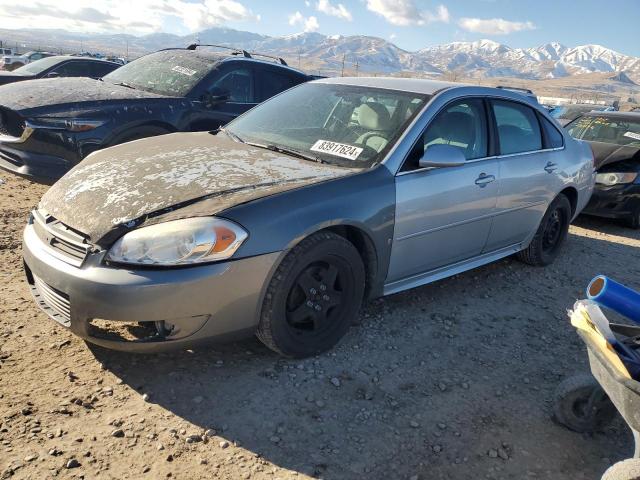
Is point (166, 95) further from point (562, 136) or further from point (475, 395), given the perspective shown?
point (475, 395)

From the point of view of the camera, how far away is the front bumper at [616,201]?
6707mm

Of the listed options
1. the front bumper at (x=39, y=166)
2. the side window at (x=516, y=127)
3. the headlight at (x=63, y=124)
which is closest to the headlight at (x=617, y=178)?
the side window at (x=516, y=127)

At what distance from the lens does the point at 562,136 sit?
4.88m

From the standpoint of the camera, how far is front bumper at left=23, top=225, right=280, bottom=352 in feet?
7.86

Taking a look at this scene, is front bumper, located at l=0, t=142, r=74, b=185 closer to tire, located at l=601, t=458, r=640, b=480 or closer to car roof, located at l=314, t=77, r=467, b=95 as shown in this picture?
car roof, located at l=314, t=77, r=467, b=95

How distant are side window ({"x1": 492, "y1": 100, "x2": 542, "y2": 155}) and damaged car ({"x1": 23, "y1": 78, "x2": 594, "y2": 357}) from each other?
2 cm

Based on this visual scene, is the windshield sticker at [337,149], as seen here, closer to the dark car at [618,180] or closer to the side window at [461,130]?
the side window at [461,130]

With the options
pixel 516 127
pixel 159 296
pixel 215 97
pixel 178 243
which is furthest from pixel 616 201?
pixel 159 296

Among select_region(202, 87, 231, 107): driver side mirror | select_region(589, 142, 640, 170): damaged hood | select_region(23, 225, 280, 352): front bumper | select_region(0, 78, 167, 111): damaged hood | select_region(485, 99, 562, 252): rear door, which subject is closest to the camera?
select_region(23, 225, 280, 352): front bumper

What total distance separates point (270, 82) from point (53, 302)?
456cm

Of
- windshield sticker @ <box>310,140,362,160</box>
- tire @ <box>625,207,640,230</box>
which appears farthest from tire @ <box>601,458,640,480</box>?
tire @ <box>625,207,640,230</box>

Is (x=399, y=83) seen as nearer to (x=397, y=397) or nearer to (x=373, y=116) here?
(x=373, y=116)

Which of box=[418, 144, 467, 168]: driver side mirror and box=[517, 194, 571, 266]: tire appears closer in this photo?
box=[418, 144, 467, 168]: driver side mirror

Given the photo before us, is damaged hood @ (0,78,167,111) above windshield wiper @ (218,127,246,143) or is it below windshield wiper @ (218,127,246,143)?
below
